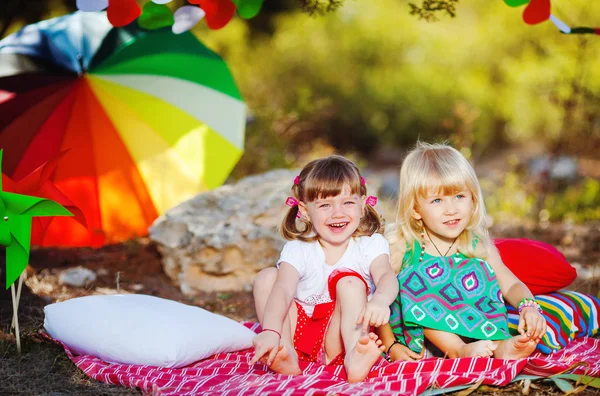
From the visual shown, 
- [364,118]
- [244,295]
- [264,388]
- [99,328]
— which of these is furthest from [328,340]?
[364,118]

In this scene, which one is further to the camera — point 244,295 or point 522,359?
point 244,295

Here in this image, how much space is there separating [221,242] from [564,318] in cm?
203

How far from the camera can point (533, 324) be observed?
2547 millimetres

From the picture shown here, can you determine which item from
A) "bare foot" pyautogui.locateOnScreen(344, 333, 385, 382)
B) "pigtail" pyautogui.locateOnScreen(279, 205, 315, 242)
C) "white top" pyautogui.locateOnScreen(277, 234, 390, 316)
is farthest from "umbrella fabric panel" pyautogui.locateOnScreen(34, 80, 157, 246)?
"bare foot" pyautogui.locateOnScreen(344, 333, 385, 382)

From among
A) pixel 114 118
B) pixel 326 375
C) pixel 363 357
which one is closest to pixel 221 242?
pixel 114 118

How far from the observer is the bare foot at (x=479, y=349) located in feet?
8.65

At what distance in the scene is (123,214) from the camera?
184 inches

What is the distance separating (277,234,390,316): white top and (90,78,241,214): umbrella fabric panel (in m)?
2.22

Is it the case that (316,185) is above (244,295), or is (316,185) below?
above

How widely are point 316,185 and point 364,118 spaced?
24.2 ft

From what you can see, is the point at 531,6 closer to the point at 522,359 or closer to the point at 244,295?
the point at 522,359

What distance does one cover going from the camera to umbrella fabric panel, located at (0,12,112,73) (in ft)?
14.0

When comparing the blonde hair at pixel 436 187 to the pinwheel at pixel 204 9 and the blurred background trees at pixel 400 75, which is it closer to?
the pinwheel at pixel 204 9

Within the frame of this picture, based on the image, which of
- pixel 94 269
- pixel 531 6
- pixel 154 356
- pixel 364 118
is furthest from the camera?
pixel 364 118
